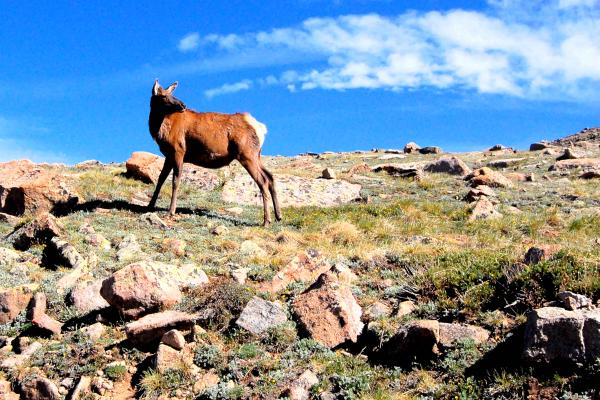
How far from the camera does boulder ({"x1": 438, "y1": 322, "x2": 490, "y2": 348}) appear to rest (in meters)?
6.80

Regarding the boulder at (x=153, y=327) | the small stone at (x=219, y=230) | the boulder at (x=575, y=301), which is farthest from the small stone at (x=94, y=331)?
the boulder at (x=575, y=301)

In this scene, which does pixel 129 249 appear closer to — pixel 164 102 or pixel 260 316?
pixel 260 316

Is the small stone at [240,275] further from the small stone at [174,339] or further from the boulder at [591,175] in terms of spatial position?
the boulder at [591,175]

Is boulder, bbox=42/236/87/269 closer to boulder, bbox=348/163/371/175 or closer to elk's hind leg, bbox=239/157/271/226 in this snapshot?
elk's hind leg, bbox=239/157/271/226

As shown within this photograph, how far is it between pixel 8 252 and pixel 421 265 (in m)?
7.18

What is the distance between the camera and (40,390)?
276 inches

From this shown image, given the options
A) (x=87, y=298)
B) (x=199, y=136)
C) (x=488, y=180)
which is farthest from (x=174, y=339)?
(x=488, y=180)

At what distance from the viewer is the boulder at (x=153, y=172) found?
751 inches

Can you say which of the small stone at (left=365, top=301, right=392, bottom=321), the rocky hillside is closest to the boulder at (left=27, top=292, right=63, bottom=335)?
the rocky hillside

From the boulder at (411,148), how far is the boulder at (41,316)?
3804 cm

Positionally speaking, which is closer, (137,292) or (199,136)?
(137,292)

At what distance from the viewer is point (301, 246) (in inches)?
465

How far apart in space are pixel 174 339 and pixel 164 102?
8414 mm

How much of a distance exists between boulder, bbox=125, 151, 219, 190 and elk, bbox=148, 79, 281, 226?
14.5 ft
